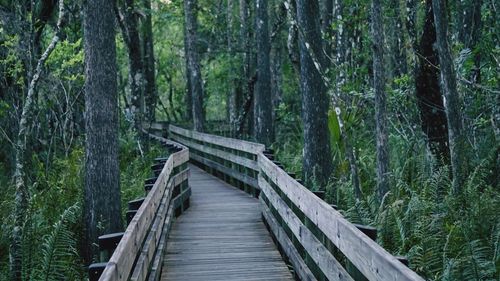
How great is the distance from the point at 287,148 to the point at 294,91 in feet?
37.2

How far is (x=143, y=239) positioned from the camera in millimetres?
5859

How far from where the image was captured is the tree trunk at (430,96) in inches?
434

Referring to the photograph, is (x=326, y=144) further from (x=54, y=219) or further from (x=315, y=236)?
(x=315, y=236)

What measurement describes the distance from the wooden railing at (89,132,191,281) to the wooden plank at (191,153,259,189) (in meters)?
2.13

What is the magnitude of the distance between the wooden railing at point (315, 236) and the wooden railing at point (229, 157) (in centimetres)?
7

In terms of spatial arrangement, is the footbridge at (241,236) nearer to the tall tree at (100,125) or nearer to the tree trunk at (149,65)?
the tall tree at (100,125)

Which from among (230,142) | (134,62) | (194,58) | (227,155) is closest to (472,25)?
(230,142)

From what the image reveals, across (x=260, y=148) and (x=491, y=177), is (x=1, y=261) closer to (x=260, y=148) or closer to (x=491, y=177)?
(x=260, y=148)

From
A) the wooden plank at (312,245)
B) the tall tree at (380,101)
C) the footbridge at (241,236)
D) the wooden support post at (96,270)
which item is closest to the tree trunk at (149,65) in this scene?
the footbridge at (241,236)

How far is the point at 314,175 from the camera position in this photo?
429 inches

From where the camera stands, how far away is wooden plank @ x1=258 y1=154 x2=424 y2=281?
10.9 ft

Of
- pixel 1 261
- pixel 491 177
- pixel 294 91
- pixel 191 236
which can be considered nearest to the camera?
pixel 1 261

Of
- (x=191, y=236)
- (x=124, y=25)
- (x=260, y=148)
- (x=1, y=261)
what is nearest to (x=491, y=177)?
(x=260, y=148)

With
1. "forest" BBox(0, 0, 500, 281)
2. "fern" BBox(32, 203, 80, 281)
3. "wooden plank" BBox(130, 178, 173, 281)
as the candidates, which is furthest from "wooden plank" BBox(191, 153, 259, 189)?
"fern" BBox(32, 203, 80, 281)
